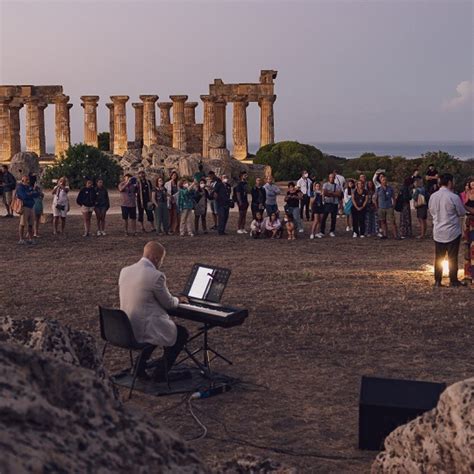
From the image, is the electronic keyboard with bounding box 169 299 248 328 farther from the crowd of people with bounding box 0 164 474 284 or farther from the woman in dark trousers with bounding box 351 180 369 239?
the woman in dark trousers with bounding box 351 180 369 239

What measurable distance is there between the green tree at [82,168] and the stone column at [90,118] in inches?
790

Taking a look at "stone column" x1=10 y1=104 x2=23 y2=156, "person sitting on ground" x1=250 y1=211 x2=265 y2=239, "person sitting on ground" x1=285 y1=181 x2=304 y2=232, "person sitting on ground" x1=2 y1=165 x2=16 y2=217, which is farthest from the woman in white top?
"stone column" x1=10 y1=104 x2=23 y2=156

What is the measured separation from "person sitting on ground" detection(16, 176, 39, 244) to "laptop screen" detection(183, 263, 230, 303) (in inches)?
419

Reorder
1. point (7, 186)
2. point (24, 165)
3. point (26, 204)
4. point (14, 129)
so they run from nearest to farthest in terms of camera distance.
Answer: point (26, 204) < point (7, 186) < point (24, 165) < point (14, 129)

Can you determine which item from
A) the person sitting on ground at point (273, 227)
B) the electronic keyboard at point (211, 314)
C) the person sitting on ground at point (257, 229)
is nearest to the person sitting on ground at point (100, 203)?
the person sitting on ground at point (257, 229)

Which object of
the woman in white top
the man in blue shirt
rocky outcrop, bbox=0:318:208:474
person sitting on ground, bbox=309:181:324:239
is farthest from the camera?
the woman in white top

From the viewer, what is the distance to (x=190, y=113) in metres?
63.2

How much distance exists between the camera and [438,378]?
8.37m

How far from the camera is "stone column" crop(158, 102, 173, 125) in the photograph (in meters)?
62.0

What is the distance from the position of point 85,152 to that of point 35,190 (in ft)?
60.0

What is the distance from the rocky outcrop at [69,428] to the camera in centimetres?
223

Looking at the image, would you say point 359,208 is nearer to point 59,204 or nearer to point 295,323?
point 59,204

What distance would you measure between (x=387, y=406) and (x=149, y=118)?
2068 inches

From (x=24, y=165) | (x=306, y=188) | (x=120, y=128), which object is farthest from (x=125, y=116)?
(x=306, y=188)
